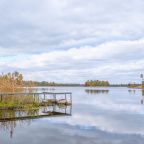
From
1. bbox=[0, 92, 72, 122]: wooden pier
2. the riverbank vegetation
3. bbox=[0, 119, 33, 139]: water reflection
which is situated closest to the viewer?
bbox=[0, 119, 33, 139]: water reflection

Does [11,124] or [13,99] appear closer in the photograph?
[11,124]

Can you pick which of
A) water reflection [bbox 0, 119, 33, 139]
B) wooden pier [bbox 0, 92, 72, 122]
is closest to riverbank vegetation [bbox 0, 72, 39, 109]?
wooden pier [bbox 0, 92, 72, 122]

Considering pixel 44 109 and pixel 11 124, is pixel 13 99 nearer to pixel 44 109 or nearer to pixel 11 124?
pixel 44 109

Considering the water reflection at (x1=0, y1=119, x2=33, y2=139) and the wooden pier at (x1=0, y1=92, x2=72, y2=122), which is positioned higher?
the wooden pier at (x1=0, y1=92, x2=72, y2=122)

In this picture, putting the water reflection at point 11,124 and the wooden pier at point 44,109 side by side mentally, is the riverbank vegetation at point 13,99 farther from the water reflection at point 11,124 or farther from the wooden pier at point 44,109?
the water reflection at point 11,124

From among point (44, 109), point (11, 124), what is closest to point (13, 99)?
point (44, 109)

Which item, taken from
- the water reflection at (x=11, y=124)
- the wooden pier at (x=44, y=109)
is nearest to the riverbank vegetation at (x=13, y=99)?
the wooden pier at (x=44, y=109)

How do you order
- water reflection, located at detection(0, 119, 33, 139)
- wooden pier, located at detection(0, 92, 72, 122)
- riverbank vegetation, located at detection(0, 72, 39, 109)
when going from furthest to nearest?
1. riverbank vegetation, located at detection(0, 72, 39, 109)
2. wooden pier, located at detection(0, 92, 72, 122)
3. water reflection, located at detection(0, 119, 33, 139)

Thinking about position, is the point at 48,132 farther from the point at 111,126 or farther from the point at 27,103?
the point at 27,103

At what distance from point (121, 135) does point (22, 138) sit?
20.0ft

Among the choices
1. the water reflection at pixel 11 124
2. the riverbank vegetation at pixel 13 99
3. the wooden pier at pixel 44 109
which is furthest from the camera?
the riverbank vegetation at pixel 13 99

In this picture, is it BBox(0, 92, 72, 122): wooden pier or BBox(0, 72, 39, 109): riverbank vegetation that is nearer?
BBox(0, 92, 72, 122): wooden pier

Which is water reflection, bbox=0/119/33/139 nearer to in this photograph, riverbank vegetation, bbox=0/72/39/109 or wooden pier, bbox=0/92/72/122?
wooden pier, bbox=0/92/72/122

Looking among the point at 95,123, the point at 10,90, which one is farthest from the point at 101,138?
the point at 10,90
